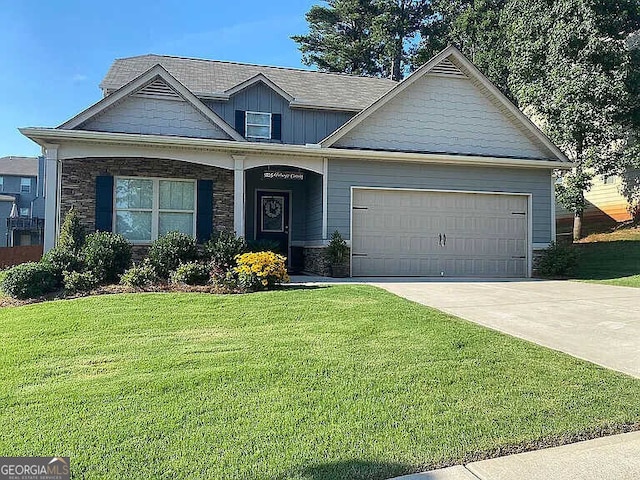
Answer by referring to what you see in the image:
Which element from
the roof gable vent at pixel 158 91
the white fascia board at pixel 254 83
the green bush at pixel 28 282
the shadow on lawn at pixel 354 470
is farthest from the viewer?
the white fascia board at pixel 254 83

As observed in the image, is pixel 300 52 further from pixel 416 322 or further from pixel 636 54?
pixel 416 322

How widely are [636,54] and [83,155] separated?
62.6 ft

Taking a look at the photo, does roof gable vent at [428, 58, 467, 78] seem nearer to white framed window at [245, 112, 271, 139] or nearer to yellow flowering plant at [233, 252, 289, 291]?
white framed window at [245, 112, 271, 139]

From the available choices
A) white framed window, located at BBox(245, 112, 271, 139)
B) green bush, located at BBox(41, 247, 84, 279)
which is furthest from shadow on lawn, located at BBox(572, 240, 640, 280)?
green bush, located at BBox(41, 247, 84, 279)

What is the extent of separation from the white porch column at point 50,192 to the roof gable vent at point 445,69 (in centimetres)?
989

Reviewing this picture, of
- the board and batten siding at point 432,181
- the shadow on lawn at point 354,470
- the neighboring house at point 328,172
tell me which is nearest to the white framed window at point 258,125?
the neighboring house at point 328,172

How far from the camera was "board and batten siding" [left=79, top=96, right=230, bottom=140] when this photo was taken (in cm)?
1188

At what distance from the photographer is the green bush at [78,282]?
8.67 meters

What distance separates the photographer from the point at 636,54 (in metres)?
17.9

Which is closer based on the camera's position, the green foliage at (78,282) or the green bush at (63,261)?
the green foliage at (78,282)

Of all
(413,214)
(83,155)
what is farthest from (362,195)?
(83,155)

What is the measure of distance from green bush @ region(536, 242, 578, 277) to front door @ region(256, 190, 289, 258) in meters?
7.38

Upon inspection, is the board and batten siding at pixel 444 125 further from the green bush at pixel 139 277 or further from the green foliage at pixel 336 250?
the green bush at pixel 139 277

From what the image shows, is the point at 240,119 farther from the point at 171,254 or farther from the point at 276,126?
the point at 171,254
